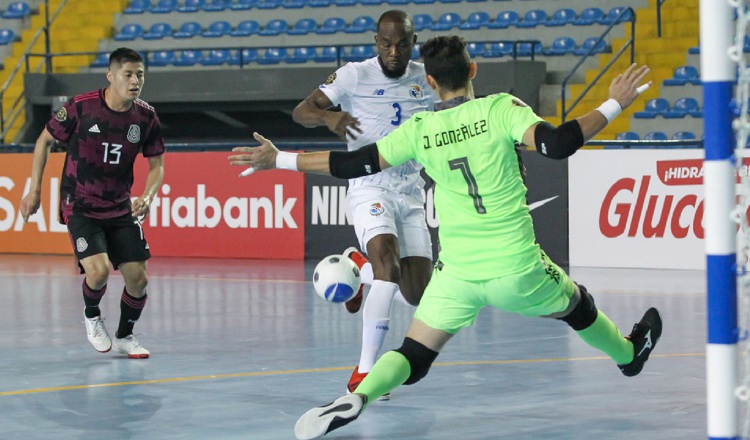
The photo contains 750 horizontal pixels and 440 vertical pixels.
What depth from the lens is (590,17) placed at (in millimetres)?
22078

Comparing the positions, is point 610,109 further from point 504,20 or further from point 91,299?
point 504,20

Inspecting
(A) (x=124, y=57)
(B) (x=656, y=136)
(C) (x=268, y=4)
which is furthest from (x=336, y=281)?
(C) (x=268, y=4)

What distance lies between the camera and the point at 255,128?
25.4 meters

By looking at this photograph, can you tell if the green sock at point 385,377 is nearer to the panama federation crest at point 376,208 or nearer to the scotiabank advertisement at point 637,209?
the panama federation crest at point 376,208

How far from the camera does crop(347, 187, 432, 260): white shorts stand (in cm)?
757

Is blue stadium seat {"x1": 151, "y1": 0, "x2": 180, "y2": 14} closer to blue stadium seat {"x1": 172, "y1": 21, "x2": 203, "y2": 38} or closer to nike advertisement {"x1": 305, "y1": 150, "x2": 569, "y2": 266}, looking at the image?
blue stadium seat {"x1": 172, "y1": 21, "x2": 203, "y2": 38}

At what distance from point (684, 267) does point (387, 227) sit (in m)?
8.93

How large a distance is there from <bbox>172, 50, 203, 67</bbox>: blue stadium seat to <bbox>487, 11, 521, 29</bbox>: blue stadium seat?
5.79 m

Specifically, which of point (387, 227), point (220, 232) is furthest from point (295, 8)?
point (387, 227)

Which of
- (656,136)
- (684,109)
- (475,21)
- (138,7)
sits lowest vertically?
(656,136)

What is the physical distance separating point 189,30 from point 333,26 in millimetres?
3216

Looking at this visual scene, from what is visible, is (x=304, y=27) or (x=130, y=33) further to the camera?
(x=130, y=33)

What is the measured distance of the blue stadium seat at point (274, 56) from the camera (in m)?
23.8

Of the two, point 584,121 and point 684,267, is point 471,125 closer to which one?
point 584,121
